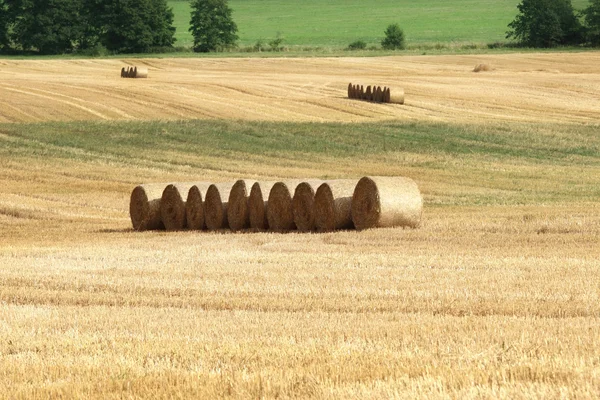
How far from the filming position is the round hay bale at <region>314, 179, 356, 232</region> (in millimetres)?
17125

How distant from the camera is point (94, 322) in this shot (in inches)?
367

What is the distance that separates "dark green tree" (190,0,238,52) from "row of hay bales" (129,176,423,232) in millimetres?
71547

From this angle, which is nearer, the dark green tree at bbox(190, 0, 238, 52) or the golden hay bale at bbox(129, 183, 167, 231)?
the golden hay bale at bbox(129, 183, 167, 231)

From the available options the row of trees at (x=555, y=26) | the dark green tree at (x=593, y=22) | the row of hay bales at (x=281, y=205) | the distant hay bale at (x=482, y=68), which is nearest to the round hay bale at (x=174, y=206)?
the row of hay bales at (x=281, y=205)

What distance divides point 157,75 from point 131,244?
40.5 meters

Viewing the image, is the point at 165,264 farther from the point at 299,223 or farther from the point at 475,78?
the point at 475,78

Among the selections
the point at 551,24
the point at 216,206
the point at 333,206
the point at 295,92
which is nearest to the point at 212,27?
the point at 551,24

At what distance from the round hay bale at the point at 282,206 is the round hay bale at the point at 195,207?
58.5 inches

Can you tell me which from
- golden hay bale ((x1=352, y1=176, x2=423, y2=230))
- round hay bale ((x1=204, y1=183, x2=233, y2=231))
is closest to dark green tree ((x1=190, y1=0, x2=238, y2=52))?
round hay bale ((x1=204, y1=183, x2=233, y2=231))

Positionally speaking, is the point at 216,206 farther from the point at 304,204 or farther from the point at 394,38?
the point at 394,38

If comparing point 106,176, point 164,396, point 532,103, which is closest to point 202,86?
point 532,103

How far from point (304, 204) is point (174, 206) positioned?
9.55ft

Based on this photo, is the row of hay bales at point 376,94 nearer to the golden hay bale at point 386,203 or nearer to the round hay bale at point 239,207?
the round hay bale at point 239,207

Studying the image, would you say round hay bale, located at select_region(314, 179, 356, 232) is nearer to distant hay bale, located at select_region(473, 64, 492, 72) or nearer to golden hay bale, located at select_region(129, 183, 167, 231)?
golden hay bale, located at select_region(129, 183, 167, 231)
